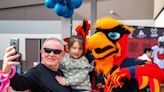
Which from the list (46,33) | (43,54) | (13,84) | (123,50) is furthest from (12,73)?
(46,33)

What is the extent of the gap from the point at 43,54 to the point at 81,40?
57 cm

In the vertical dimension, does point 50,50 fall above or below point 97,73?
above

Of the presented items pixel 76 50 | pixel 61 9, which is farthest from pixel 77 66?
pixel 61 9

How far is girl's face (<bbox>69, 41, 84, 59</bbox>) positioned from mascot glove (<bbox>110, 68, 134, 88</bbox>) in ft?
1.06

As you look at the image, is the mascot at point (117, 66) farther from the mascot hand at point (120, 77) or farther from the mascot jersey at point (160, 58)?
the mascot jersey at point (160, 58)

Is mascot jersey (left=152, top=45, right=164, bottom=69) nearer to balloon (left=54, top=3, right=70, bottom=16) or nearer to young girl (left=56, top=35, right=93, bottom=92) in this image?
young girl (left=56, top=35, right=93, bottom=92)

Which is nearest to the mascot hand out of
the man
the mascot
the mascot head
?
the mascot

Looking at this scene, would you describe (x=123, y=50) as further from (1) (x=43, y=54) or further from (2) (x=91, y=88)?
(1) (x=43, y=54)

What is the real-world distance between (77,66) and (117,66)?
329 millimetres

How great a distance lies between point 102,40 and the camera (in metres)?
2.83

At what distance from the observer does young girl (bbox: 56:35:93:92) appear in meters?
2.74

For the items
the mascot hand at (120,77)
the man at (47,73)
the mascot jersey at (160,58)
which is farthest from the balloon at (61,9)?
the man at (47,73)

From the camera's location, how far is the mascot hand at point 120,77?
2732mm

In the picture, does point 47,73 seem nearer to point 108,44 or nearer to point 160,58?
point 108,44
